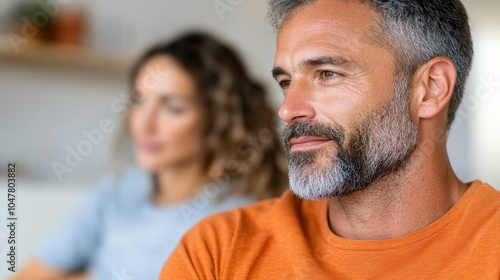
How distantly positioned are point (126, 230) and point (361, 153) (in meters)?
1.18

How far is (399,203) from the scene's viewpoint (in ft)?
4.15

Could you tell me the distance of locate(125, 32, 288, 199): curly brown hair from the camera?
231cm

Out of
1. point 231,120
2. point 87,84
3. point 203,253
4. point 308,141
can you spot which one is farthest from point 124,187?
point 308,141

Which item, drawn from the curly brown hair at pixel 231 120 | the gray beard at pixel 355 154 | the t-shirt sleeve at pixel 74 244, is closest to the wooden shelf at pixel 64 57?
the curly brown hair at pixel 231 120

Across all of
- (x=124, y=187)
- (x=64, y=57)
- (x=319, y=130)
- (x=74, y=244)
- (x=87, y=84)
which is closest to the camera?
(x=319, y=130)

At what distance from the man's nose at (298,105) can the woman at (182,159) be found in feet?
3.33

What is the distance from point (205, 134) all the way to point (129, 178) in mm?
360

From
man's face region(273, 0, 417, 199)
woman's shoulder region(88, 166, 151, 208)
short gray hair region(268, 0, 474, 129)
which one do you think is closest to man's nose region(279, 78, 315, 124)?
man's face region(273, 0, 417, 199)

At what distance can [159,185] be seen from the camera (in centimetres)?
237

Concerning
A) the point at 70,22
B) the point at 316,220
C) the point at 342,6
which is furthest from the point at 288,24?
the point at 70,22

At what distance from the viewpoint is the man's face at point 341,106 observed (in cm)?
122

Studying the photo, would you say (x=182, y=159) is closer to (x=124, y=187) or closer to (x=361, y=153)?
(x=124, y=187)

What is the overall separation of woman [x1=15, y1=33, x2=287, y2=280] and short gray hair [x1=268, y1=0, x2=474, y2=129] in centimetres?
103

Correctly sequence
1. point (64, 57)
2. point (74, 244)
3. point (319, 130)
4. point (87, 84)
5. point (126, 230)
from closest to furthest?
1. point (319, 130)
2. point (126, 230)
3. point (74, 244)
4. point (64, 57)
5. point (87, 84)
